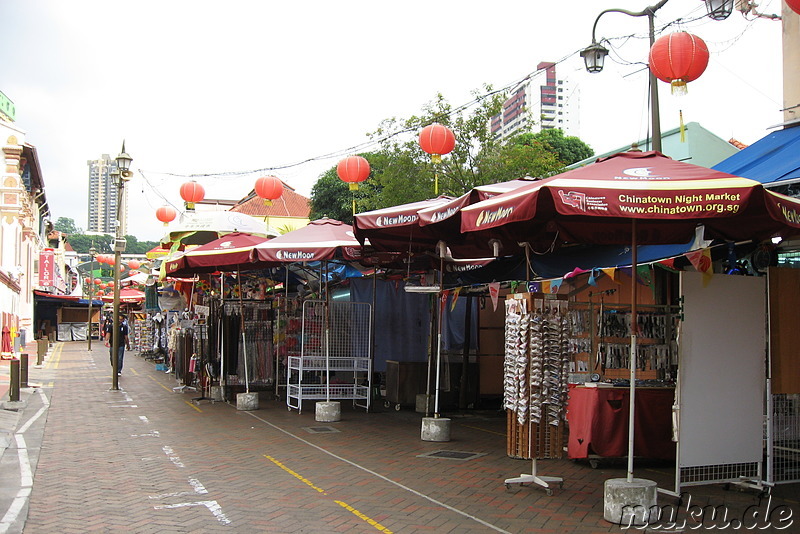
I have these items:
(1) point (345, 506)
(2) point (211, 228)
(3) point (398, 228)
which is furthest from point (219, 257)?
(1) point (345, 506)

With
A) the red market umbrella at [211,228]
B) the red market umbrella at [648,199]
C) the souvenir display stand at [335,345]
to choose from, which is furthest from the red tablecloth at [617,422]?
the red market umbrella at [211,228]

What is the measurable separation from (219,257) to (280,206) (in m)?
40.7

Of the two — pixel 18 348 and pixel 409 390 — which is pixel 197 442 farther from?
pixel 18 348

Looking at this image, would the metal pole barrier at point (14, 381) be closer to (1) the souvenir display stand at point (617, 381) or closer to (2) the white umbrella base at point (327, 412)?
(2) the white umbrella base at point (327, 412)

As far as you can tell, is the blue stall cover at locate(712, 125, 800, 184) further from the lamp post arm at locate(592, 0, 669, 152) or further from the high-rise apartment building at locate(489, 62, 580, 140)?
the high-rise apartment building at locate(489, 62, 580, 140)

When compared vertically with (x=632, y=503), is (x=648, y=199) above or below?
above

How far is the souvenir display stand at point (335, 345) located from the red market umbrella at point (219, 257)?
58.1 inches

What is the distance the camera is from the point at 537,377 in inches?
261

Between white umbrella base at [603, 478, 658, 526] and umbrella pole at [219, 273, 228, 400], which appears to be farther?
umbrella pole at [219, 273, 228, 400]

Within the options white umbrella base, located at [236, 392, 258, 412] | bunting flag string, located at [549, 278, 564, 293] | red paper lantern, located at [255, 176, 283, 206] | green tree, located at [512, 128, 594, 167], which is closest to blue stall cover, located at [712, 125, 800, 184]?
bunting flag string, located at [549, 278, 564, 293]

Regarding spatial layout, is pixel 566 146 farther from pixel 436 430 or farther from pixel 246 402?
pixel 436 430

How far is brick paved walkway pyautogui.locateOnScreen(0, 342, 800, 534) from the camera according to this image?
593 cm

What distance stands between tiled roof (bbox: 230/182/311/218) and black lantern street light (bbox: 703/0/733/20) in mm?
42327

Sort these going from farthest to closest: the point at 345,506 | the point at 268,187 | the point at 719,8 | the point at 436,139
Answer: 1. the point at 268,187
2. the point at 436,139
3. the point at 719,8
4. the point at 345,506
